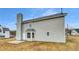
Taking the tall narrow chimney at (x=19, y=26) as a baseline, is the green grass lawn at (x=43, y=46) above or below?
below

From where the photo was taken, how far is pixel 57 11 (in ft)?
8.31

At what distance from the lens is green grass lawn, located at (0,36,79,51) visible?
2527 millimetres

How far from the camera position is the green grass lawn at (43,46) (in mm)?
2527

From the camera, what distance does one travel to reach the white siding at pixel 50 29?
8.28 feet

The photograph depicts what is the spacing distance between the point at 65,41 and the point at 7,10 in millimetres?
892

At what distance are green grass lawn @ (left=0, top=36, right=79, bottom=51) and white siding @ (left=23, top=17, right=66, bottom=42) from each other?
7 centimetres

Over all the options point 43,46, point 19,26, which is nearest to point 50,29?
point 43,46

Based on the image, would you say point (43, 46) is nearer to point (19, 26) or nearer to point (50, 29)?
point (50, 29)

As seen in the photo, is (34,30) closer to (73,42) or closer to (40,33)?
(40,33)

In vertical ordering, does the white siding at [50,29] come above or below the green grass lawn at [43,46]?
above

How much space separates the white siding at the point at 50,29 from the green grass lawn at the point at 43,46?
7 cm

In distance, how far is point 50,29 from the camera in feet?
8.38
